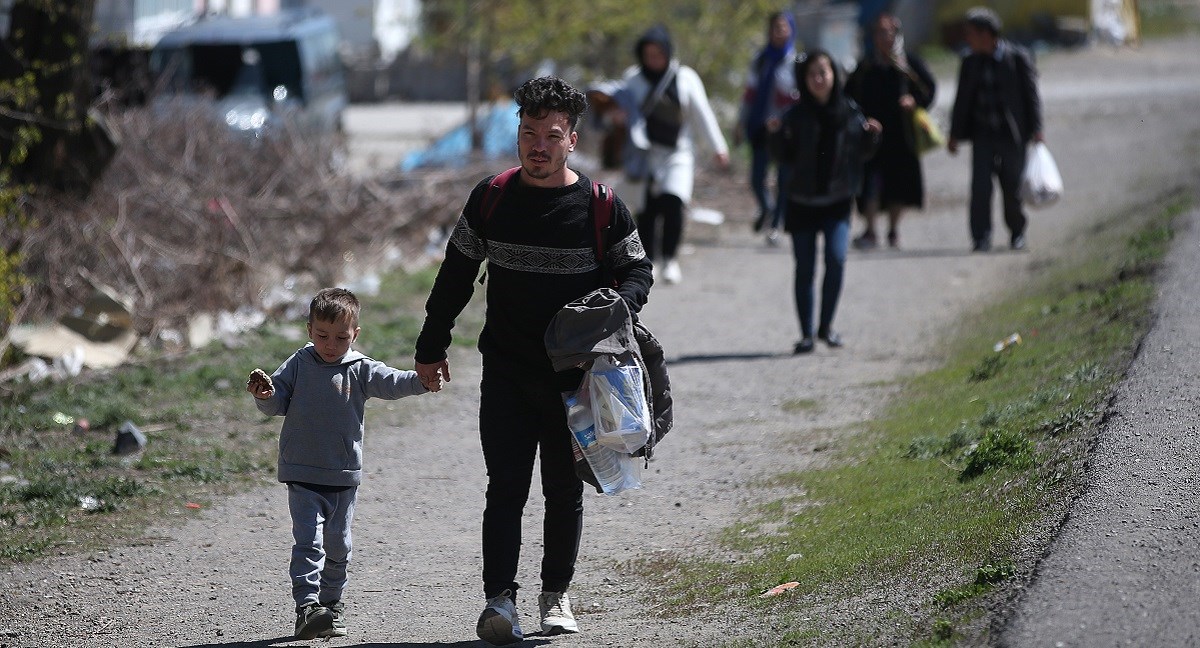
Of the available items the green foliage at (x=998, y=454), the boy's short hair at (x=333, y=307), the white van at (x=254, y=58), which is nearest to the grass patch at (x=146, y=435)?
the boy's short hair at (x=333, y=307)

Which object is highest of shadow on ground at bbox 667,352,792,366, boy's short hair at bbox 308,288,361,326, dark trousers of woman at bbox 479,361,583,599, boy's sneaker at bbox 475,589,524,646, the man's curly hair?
the man's curly hair

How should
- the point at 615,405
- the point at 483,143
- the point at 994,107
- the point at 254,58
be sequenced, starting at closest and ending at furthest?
the point at 615,405 < the point at 994,107 < the point at 483,143 < the point at 254,58

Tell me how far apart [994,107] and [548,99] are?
8033mm

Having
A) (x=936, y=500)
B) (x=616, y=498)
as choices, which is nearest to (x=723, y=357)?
(x=616, y=498)

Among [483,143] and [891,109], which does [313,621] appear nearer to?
[891,109]

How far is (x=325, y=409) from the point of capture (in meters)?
4.39

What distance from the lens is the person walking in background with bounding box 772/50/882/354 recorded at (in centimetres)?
838

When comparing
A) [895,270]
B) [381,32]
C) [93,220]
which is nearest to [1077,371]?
[895,270]

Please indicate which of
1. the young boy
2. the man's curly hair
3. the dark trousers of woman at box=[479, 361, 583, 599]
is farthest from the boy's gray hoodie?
the man's curly hair

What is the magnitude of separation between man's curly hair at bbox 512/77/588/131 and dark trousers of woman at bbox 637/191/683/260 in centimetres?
627

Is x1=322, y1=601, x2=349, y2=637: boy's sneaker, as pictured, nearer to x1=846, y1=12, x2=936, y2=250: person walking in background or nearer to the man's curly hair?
the man's curly hair

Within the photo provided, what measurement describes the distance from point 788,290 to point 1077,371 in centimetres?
486

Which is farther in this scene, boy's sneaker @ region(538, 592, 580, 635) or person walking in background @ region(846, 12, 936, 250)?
person walking in background @ region(846, 12, 936, 250)

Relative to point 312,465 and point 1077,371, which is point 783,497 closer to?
point 1077,371
